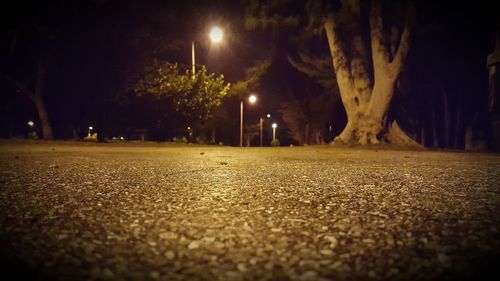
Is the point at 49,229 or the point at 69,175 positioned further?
the point at 69,175

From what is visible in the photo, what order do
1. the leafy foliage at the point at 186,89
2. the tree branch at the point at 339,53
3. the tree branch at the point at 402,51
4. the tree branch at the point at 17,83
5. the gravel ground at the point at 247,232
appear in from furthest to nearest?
the tree branch at the point at 17,83, the tree branch at the point at 339,53, the leafy foliage at the point at 186,89, the tree branch at the point at 402,51, the gravel ground at the point at 247,232

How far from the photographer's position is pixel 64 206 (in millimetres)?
3783

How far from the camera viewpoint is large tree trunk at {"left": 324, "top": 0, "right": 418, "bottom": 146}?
19.5 m

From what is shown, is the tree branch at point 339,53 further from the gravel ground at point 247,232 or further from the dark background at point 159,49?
the gravel ground at point 247,232

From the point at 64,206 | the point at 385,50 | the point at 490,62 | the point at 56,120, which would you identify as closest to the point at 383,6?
the point at 385,50

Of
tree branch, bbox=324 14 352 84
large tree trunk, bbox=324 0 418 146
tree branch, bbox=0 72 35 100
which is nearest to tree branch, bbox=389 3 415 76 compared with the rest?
large tree trunk, bbox=324 0 418 146

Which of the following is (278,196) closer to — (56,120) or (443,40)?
(443,40)

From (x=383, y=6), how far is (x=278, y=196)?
59.0ft

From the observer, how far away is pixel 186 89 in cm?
2028

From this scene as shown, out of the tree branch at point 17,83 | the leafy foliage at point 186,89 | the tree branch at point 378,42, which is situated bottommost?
the leafy foliage at point 186,89

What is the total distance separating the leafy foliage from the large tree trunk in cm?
699

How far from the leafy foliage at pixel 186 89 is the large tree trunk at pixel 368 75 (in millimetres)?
6991

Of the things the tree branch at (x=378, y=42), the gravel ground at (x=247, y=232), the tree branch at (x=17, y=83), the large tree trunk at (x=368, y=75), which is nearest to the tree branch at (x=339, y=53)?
the large tree trunk at (x=368, y=75)

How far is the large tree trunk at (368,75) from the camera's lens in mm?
19516
